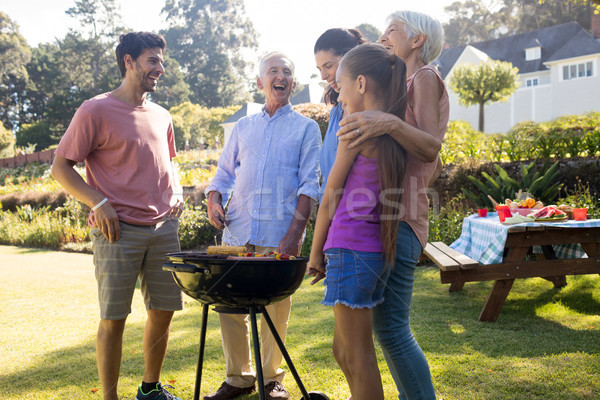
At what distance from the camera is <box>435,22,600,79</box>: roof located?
1268 inches

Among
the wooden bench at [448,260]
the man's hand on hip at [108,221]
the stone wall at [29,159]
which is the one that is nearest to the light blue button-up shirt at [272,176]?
the man's hand on hip at [108,221]

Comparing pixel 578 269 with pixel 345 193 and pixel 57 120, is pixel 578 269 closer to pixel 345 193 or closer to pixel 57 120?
pixel 345 193

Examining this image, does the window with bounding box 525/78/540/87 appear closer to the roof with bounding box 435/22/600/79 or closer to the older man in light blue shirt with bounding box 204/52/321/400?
the roof with bounding box 435/22/600/79

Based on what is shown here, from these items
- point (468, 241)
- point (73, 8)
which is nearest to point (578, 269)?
point (468, 241)

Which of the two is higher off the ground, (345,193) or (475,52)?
(475,52)

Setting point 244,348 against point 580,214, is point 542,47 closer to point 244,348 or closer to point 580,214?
point 580,214

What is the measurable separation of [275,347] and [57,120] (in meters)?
45.5

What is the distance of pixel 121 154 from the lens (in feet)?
9.59

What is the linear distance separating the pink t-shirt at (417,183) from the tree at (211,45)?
178 ft

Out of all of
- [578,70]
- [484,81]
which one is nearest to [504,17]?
[578,70]

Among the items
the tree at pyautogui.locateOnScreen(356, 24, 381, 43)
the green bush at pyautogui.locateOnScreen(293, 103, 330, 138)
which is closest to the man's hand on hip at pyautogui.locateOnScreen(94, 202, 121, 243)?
the green bush at pyautogui.locateOnScreen(293, 103, 330, 138)

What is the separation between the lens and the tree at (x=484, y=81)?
2803cm

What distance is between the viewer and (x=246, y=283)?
2203 millimetres

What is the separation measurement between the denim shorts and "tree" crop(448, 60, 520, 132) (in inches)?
1122
